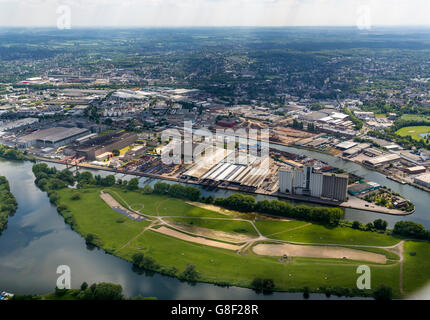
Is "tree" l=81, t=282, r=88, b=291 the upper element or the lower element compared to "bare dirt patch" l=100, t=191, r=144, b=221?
lower

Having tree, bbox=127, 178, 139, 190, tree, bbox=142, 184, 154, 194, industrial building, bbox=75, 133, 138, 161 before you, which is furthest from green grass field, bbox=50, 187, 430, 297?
industrial building, bbox=75, 133, 138, 161

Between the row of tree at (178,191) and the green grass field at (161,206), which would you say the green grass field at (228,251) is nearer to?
the green grass field at (161,206)

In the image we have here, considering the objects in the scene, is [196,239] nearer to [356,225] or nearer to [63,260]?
[63,260]

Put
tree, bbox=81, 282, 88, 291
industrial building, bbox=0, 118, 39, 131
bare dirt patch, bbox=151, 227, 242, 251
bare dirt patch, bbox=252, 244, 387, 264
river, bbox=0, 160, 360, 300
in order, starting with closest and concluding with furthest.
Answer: tree, bbox=81, 282, 88, 291, river, bbox=0, 160, 360, 300, bare dirt patch, bbox=252, 244, 387, 264, bare dirt patch, bbox=151, 227, 242, 251, industrial building, bbox=0, 118, 39, 131

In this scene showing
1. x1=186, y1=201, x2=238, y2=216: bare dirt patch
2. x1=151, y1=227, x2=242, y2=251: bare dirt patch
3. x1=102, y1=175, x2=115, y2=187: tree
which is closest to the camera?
x1=151, y1=227, x2=242, y2=251: bare dirt patch

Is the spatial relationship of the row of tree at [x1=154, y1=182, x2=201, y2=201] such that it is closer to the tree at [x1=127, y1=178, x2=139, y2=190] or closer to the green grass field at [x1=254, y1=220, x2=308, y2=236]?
the tree at [x1=127, y1=178, x2=139, y2=190]

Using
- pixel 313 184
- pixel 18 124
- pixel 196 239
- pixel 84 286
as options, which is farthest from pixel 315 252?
pixel 18 124

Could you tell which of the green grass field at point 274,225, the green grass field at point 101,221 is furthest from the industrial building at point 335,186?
the green grass field at point 101,221
